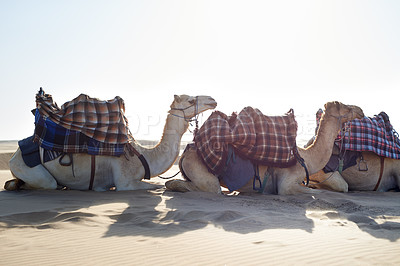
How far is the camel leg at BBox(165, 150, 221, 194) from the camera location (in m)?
5.61

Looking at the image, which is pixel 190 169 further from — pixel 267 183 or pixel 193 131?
pixel 267 183

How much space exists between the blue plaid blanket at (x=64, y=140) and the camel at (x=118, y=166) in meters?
0.14

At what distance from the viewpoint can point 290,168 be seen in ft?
19.4

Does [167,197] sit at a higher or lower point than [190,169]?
lower

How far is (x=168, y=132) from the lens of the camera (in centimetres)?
617

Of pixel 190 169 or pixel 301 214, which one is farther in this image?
pixel 190 169

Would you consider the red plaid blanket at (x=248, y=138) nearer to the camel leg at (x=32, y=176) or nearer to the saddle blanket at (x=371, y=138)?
the saddle blanket at (x=371, y=138)

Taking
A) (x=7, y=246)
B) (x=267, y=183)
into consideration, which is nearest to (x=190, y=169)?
(x=267, y=183)

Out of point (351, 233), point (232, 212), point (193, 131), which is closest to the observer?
point (351, 233)

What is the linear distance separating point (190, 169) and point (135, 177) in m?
0.92

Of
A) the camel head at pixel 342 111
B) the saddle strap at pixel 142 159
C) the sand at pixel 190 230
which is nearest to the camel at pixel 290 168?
the camel head at pixel 342 111

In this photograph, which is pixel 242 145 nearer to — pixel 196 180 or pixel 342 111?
pixel 196 180

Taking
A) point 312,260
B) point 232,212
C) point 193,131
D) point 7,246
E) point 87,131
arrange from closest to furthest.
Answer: point 312,260, point 7,246, point 232,212, point 87,131, point 193,131

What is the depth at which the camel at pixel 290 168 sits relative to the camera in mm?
5637
